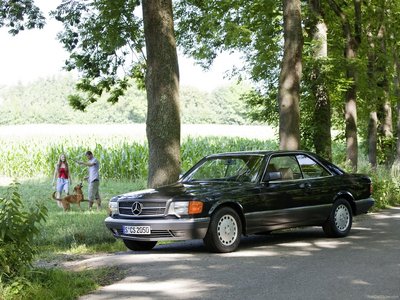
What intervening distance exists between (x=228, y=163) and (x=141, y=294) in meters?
4.95

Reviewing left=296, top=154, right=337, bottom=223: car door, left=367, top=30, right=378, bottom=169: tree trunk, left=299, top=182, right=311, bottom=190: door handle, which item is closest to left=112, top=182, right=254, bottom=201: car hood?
left=299, top=182, right=311, bottom=190: door handle

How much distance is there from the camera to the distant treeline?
330 ft

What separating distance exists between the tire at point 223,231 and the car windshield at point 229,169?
989 millimetres

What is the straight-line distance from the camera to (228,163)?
12.3 metres

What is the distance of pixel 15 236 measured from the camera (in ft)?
25.6

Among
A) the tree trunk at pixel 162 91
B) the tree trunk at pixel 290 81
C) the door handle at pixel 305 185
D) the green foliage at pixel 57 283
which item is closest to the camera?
the green foliage at pixel 57 283

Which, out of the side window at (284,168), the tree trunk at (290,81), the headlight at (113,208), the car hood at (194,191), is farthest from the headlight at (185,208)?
the tree trunk at (290,81)

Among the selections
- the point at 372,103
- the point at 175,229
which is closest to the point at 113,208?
the point at 175,229

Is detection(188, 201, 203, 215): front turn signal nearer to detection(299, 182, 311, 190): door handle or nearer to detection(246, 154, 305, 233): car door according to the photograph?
detection(246, 154, 305, 233): car door

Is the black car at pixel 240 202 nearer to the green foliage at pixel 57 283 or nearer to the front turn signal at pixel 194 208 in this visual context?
the front turn signal at pixel 194 208

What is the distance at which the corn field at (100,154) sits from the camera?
120 ft

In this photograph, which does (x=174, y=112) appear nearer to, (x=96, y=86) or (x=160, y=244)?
(x=160, y=244)

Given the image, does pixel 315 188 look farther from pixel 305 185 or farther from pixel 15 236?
pixel 15 236

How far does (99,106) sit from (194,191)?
291 ft
